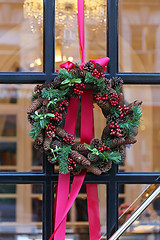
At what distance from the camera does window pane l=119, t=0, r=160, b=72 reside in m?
1.86

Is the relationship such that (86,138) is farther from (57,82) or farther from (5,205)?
(5,205)

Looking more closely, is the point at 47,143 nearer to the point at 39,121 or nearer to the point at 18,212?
the point at 39,121

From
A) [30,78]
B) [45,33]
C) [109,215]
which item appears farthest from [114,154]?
[45,33]

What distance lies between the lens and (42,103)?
49.3 inches

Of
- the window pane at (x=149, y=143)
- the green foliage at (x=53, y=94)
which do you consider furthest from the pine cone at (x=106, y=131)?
the window pane at (x=149, y=143)

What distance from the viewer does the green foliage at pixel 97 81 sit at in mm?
1200

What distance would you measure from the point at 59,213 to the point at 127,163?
805 mm

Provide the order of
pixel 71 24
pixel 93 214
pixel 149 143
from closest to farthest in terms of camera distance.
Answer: pixel 93 214
pixel 71 24
pixel 149 143

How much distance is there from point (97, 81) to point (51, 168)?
1.34 ft

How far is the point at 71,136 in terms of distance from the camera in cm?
125

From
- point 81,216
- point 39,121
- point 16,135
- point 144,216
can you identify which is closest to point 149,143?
point 144,216

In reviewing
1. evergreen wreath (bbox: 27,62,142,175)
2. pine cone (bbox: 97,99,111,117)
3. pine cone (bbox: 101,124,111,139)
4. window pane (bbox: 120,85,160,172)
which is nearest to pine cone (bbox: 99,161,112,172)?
evergreen wreath (bbox: 27,62,142,175)

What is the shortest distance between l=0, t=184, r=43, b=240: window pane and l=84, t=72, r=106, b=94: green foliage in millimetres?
817

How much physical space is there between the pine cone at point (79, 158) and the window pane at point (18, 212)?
665 millimetres
